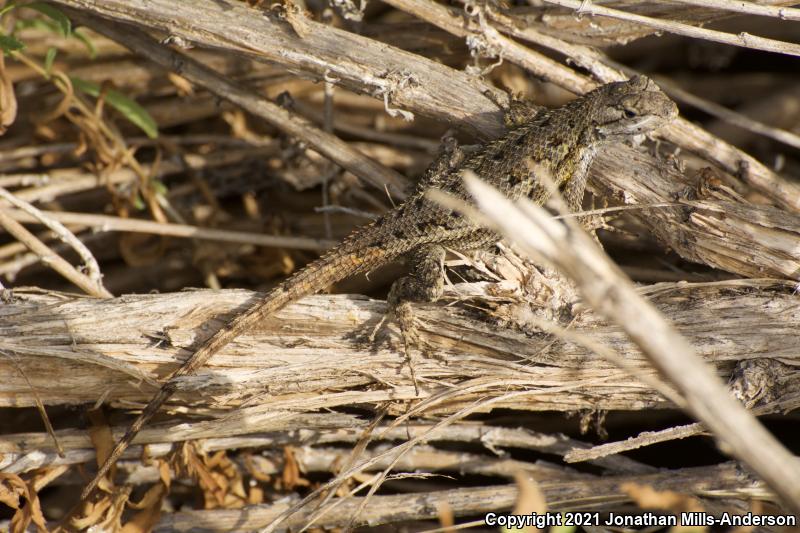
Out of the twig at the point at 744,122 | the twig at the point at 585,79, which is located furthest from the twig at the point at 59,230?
the twig at the point at 744,122

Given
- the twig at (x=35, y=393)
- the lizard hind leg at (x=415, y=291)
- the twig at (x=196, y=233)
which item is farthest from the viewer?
the twig at (x=196, y=233)

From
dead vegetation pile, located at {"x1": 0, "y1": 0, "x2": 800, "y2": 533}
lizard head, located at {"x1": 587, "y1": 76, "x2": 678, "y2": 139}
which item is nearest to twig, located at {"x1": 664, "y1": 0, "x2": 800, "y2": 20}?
dead vegetation pile, located at {"x1": 0, "y1": 0, "x2": 800, "y2": 533}

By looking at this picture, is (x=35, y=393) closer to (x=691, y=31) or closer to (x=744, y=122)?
(x=691, y=31)

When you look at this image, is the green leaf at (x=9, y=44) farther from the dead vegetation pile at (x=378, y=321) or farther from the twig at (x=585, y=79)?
the twig at (x=585, y=79)

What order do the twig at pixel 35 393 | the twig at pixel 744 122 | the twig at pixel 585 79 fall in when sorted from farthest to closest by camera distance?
the twig at pixel 744 122 < the twig at pixel 585 79 < the twig at pixel 35 393

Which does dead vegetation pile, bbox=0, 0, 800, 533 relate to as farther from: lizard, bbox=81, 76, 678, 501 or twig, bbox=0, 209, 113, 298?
lizard, bbox=81, 76, 678, 501

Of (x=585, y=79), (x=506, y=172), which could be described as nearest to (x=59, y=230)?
(x=506, y=172)
